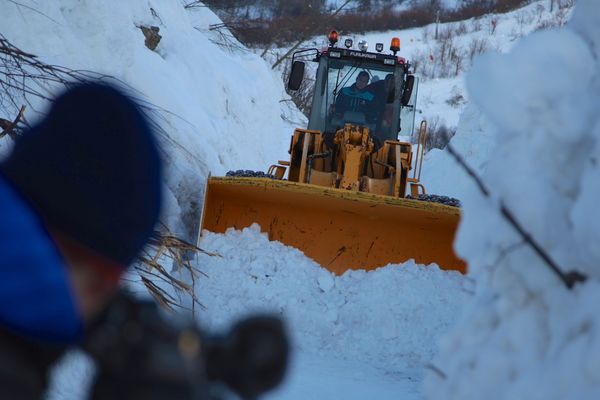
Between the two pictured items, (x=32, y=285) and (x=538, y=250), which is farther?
(x=538, y=250)

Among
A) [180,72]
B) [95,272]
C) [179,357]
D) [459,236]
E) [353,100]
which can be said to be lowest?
[179,357]

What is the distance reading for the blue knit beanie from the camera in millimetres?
1189

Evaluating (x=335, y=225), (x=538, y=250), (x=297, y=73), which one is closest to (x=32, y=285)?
(x=538, y=250)

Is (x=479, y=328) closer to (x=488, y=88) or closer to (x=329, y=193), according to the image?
(x=488, y=88)

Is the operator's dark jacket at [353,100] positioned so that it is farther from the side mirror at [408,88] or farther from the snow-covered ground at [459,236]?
the snow-covered ground at [459,236]

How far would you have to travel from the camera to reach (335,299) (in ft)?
22.8

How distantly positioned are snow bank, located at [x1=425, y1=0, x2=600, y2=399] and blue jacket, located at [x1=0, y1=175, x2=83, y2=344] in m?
0.83

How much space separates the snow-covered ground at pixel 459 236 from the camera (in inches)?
59.3

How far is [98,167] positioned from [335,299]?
5.81 m

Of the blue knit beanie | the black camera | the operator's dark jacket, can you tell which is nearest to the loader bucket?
the operator's dark jacket

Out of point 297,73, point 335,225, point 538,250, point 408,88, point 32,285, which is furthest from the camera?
point 408,88

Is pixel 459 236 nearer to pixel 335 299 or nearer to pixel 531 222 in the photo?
pixel 531 222

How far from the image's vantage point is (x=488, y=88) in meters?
1.65

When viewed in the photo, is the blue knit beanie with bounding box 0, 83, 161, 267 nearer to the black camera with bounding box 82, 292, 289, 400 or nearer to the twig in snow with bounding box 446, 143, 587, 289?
the black camera with bounding box 82, 292, 289, 400
